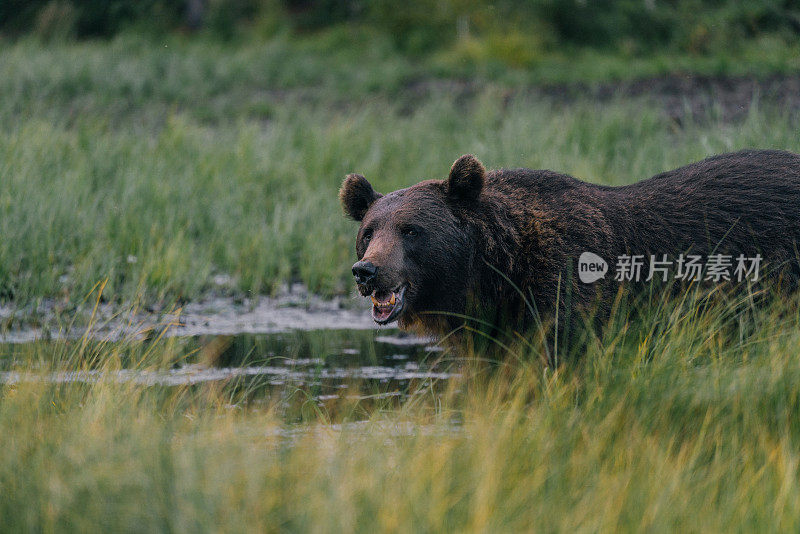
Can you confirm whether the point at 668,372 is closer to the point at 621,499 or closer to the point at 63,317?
the point at 621,499

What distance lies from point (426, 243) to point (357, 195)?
66 centimetres

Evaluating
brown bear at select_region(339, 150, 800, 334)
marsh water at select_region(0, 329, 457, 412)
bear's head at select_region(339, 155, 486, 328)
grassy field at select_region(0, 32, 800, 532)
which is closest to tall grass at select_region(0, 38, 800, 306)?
grassy field at select_region(0, 32, 800, 532)

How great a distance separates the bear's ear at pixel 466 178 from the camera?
536 cm

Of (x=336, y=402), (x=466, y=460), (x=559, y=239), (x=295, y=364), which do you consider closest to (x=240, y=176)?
(x=295, y=364)

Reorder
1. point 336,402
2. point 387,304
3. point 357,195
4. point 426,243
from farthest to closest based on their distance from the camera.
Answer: point 357,195, point 336,402, point 426,243, point 387,304

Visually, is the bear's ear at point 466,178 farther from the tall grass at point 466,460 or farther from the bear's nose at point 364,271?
the tall grass at point 466,460

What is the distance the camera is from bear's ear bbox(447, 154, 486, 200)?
5.36 meters

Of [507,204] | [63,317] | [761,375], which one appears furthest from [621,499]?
[63,317]

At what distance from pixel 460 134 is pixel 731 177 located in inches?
263

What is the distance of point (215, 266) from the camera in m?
8.67

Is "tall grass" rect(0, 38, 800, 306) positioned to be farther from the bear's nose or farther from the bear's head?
the bear's nose

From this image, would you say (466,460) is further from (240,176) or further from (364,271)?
(240,176)

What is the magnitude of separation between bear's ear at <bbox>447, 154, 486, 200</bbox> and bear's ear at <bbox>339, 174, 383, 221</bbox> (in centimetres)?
52

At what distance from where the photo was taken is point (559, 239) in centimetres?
528
